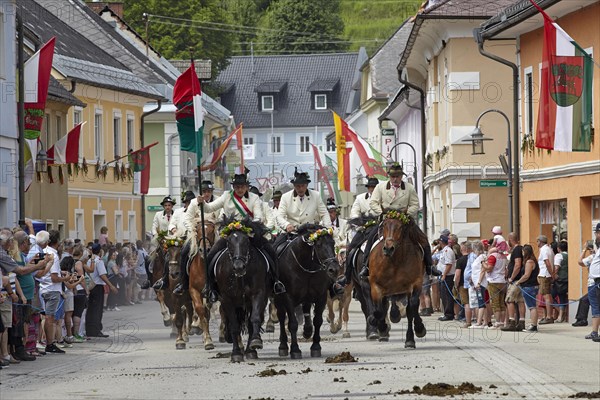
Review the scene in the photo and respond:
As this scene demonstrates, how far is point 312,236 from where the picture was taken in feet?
67.9

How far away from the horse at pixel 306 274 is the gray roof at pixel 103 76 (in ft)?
93.0

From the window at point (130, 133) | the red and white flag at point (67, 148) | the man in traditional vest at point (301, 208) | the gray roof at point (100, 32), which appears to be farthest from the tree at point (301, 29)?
the man in traditional vest at point (301, 208)

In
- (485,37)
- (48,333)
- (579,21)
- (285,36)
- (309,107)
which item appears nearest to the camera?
(48,333)

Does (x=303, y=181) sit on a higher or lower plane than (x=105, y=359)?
higher

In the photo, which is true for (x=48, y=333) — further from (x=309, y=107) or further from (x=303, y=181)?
(x=309, y=107)

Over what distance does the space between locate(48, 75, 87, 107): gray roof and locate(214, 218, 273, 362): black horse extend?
23.4 meters

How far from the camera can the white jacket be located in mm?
21781

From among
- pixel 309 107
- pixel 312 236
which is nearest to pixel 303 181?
pixel 312 236

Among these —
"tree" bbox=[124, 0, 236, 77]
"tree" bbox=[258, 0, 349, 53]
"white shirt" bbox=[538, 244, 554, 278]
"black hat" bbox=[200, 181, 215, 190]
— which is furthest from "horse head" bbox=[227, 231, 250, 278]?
"tree" bbox=[258, 0, 349, 53]

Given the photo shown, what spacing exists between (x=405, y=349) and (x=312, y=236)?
87.7 inches

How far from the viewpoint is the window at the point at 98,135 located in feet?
174

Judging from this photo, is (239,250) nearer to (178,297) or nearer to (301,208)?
(301,208)

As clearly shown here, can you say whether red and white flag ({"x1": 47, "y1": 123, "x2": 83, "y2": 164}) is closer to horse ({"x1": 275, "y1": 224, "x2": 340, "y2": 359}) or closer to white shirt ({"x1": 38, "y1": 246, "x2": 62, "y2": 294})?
white shirt ({"x1": 38, "y1": 246, "x2": 62, "y2": 294})

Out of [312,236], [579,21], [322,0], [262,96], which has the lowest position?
[312,236]
